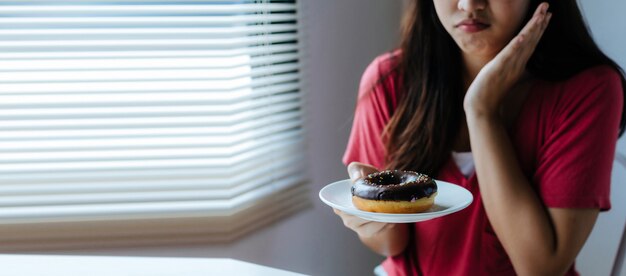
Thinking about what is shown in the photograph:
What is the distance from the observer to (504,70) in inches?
55.2

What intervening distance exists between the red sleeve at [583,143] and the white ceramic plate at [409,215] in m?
0.22

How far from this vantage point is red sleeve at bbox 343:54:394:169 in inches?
64.8

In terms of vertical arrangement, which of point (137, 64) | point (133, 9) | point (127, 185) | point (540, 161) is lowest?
point (127, 185)

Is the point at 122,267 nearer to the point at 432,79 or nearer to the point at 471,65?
the point at 432,79

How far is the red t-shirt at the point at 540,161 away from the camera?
135 centimetres

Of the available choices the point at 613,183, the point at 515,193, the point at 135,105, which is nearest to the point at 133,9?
the point at 135,105

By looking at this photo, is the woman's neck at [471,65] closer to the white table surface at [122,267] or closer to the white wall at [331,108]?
the white wall at [331,108]

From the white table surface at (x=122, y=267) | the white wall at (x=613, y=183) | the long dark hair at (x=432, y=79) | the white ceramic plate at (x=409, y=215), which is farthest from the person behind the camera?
the white wall at (x=613, y=183)

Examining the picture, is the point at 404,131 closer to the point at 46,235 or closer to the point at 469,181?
the point at 469,181

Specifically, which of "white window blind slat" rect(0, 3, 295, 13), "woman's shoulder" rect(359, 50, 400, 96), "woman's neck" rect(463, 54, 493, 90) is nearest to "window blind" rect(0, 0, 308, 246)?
"white window blind slat" rect(0, 3, 295, 13)

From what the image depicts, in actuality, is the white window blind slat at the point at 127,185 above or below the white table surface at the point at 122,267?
above

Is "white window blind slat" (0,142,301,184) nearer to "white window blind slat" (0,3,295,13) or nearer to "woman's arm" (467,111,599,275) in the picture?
"white window blind slat" (0,3,295,13)

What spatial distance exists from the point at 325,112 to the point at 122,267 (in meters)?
0.88

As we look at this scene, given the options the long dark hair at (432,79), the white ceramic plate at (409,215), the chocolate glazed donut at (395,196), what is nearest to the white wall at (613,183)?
the long dark hair at (432,79)
